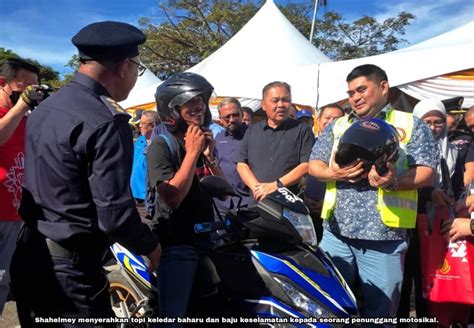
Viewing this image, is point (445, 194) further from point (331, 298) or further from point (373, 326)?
point (331, 298)

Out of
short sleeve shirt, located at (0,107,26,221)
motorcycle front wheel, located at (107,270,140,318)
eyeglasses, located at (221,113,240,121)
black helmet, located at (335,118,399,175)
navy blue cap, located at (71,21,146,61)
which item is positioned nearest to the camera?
navy blue cap, located at (71,21,146,61)

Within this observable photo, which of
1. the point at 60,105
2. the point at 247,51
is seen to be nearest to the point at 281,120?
the point at 60,105

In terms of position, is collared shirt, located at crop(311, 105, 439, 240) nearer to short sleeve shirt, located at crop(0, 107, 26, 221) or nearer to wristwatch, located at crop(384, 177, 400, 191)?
wristwatch, located at crop(384, 177, 400, 191)

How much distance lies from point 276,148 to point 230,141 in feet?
3.15

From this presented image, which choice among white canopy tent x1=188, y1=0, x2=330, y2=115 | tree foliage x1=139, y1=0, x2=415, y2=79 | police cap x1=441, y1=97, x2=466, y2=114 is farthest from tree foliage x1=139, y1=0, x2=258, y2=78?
police cap x1=441, y1=97, x2=466, y2=114

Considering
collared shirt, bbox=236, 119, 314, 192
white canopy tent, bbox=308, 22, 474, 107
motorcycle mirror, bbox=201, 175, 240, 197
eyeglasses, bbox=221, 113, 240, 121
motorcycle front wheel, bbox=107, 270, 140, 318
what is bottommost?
motorcycle front wheel, bbox=107, 270, 140, 318

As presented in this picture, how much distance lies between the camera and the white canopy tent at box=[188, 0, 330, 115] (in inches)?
419

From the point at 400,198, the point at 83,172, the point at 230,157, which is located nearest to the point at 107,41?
the point at 83,172

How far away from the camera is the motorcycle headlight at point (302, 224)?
243cm

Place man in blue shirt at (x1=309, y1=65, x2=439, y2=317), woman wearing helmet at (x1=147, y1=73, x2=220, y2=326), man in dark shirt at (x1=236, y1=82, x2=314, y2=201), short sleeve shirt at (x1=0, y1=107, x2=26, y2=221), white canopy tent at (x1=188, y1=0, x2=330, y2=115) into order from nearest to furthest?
woman wearing helmet at (x1=147, y1=73, x2=220, y2=326)
man in blue shirt at (x1=309, y1=65, x2=439, y2=317)
short sleeve shirt at (x1=0, y1=107, x2=26, y2=221)
man in dark shirt at (x1=236, y1=82, x2=314, y2=201)
white canopy tent at (x1=188, y1=0, x2=330, y2=115)

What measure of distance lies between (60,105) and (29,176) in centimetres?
31

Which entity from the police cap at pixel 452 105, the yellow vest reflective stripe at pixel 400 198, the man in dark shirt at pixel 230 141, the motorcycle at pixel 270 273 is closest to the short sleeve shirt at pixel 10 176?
the motorcycle at pixel 270 273

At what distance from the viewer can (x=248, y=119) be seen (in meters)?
6.39

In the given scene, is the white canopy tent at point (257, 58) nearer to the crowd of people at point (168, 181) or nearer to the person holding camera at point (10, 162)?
the crowd of people at point (168, 181)
